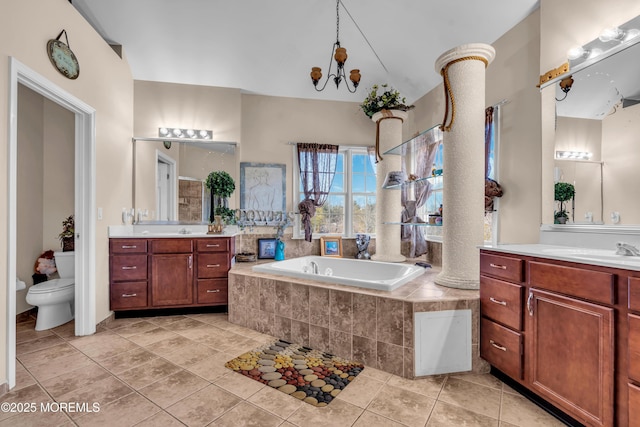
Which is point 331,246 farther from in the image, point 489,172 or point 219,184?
point 489,172

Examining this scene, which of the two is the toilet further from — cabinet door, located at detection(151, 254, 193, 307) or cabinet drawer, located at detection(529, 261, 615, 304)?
cabinet drawer, located at detection(529, 261, 615, 304)

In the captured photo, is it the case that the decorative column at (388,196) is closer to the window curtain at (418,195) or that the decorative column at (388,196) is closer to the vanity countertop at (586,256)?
the window curtain at (418,195)

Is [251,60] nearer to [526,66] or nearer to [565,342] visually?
[526,66]

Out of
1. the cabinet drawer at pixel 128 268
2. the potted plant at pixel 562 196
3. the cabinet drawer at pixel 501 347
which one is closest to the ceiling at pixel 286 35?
the potted plant at pixel 562 196

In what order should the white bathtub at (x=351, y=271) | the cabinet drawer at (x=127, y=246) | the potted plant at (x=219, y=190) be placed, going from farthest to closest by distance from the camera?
the potted plant at (x=219, y=190) → the cabinet drawer at (x=127, y=246) → the white bathtub at (x=351, y=271)

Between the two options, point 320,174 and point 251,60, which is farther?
point 320,174

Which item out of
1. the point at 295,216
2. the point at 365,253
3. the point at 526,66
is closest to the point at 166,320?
the point at 295,216

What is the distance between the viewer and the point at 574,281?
4.66ft

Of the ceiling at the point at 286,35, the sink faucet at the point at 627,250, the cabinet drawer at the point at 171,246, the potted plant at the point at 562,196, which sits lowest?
the cabinet drawer at the point at 171,246

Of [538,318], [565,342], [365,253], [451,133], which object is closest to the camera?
[565,342]

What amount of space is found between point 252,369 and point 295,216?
215 cm

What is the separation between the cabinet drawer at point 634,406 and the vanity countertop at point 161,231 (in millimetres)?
3087

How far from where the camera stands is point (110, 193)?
2.92 metres

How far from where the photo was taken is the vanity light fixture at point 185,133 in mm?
3572
